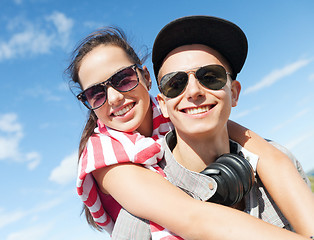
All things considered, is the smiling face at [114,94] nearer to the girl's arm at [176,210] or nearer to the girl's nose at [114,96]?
the girl's nose at [114,96]

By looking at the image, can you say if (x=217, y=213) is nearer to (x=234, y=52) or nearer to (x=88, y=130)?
(x=234, y=52)

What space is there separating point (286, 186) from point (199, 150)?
80 cm

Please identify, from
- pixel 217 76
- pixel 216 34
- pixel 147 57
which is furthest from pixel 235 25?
pixel 147 57

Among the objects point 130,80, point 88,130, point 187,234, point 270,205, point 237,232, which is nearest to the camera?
point 237,232

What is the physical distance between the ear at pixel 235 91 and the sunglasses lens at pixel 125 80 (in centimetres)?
101

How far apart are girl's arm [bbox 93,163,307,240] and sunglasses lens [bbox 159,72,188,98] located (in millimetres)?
714

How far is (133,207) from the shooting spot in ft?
8.67

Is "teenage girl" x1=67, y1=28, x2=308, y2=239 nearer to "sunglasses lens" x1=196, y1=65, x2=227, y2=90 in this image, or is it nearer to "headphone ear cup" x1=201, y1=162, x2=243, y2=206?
"headphone ear cup" x1=201, y1=162, x2=243, y2=206

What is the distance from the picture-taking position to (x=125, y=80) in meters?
3.34

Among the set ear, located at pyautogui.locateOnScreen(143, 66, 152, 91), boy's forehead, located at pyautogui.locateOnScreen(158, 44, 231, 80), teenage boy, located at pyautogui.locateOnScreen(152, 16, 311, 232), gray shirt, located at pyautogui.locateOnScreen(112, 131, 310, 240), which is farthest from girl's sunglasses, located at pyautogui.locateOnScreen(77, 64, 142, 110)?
gray shirt, located at pyautogui.locateOnScreen(112, 131, 310, 240)

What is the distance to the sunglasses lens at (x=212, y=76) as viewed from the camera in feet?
8.99

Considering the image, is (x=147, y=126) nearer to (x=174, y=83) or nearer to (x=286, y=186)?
(x=174, y=83)

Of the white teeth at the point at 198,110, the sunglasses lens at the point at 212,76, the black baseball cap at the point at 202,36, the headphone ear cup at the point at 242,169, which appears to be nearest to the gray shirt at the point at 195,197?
the headphone ear cup at the point at 242,169

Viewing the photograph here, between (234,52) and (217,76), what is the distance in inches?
16.4
